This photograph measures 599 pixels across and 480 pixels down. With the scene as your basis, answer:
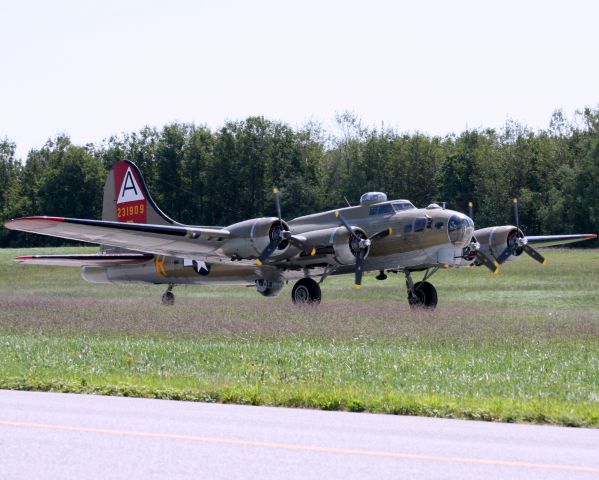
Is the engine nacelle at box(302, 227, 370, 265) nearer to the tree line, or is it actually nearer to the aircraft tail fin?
the aircraft tail fin

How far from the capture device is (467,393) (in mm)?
12172

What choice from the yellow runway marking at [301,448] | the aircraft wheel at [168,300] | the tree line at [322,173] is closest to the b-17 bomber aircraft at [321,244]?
the aircraft wheel at [168,300]

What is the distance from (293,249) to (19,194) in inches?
3750

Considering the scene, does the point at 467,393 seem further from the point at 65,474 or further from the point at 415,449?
the point at 65,474

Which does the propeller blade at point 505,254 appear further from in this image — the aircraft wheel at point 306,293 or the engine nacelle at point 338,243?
the aircraft wheel at point 306,293

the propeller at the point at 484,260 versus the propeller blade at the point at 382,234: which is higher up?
the propeller blade at the point at 382,234

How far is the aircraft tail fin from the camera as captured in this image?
33719 millimetres

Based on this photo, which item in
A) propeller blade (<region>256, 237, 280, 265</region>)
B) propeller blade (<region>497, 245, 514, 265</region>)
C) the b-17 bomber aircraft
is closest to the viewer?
the b-17 bomber aircraft

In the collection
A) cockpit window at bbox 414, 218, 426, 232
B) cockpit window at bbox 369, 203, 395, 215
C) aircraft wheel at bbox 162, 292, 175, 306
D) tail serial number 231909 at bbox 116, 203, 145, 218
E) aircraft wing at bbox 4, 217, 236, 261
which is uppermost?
tail serial number 231909 at bbox 116, 203, 145, 218

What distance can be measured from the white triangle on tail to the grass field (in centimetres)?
364

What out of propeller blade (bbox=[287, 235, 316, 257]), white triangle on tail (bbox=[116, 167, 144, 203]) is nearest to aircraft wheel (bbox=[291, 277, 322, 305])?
propeller blade (bbox=[287, 235, 316, 257])

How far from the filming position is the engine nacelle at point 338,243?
2806 centimetres

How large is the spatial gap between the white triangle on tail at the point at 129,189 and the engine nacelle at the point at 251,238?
22.7 feet

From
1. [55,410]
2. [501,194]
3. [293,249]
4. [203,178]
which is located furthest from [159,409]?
[203,178]
